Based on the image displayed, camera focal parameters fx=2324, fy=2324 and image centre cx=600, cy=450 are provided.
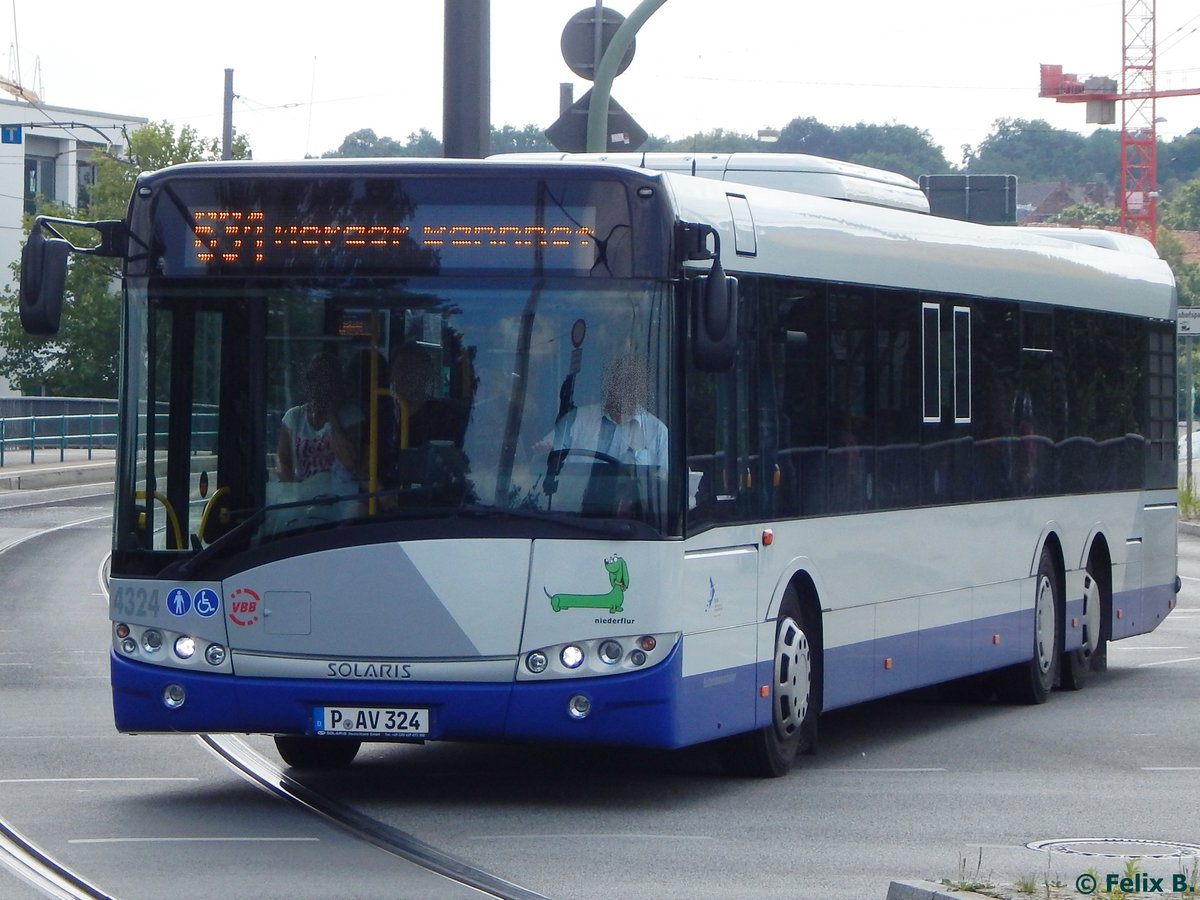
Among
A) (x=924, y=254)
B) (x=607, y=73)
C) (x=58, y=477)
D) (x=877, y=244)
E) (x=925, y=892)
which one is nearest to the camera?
(x=925, y=892)

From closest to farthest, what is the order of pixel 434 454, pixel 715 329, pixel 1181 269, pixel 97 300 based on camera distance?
pixel 715 329 < pixel 434 454 < pixel 97 300 < pixel 1181 269

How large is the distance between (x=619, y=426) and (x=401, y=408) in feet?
2.97

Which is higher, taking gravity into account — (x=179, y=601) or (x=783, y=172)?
(x=783, y=172)

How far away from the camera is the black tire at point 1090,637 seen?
15.7 meters

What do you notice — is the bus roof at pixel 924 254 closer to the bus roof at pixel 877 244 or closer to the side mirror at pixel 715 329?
the bus roof at pixel 877 244

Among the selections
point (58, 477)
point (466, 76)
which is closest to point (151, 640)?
point (466, 76)

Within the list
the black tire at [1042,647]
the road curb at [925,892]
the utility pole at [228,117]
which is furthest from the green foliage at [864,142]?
the road curb at [925,892]

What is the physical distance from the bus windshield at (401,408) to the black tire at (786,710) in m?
1.56

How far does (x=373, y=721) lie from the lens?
959 centimetres

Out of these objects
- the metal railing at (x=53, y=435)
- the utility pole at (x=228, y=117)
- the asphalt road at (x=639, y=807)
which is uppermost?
the utility pole at (x=228, y=117)

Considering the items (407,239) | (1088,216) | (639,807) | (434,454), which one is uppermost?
(1088,216)

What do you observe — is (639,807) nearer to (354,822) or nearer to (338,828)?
(354,822)

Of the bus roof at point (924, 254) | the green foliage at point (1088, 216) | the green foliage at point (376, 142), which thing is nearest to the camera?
the bus roof at point (924, 254)

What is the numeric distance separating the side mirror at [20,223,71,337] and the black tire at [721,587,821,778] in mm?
3594
